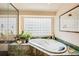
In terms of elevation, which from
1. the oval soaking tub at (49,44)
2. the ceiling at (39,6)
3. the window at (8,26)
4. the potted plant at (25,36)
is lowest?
the oval soaking tub at (49,44)

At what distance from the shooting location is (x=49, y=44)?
1.71 metres

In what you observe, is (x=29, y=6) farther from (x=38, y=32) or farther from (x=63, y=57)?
(x=63, y=57)

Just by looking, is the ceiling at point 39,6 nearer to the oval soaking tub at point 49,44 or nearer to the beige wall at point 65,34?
the beige wall at point 65,34

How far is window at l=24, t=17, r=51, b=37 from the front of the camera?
5.55ft

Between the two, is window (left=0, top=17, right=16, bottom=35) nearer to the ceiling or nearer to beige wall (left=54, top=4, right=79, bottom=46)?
the ceiling

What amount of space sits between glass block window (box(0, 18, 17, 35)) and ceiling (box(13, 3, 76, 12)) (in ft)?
0.67

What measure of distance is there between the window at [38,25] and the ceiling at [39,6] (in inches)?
4.9

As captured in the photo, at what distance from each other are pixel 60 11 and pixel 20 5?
0.55m

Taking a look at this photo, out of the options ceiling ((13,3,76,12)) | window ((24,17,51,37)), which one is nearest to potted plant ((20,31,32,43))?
window ((24,17,51,37))

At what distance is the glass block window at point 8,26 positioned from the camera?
1.70 meters

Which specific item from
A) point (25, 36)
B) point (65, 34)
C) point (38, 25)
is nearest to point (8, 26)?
point (25, 36)

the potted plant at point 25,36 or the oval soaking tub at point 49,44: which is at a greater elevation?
the potted plant at point 25,36

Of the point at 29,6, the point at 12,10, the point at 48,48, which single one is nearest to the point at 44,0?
the point at 29,6

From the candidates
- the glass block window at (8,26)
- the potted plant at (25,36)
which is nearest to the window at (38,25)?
the potted plant at (25,36)
